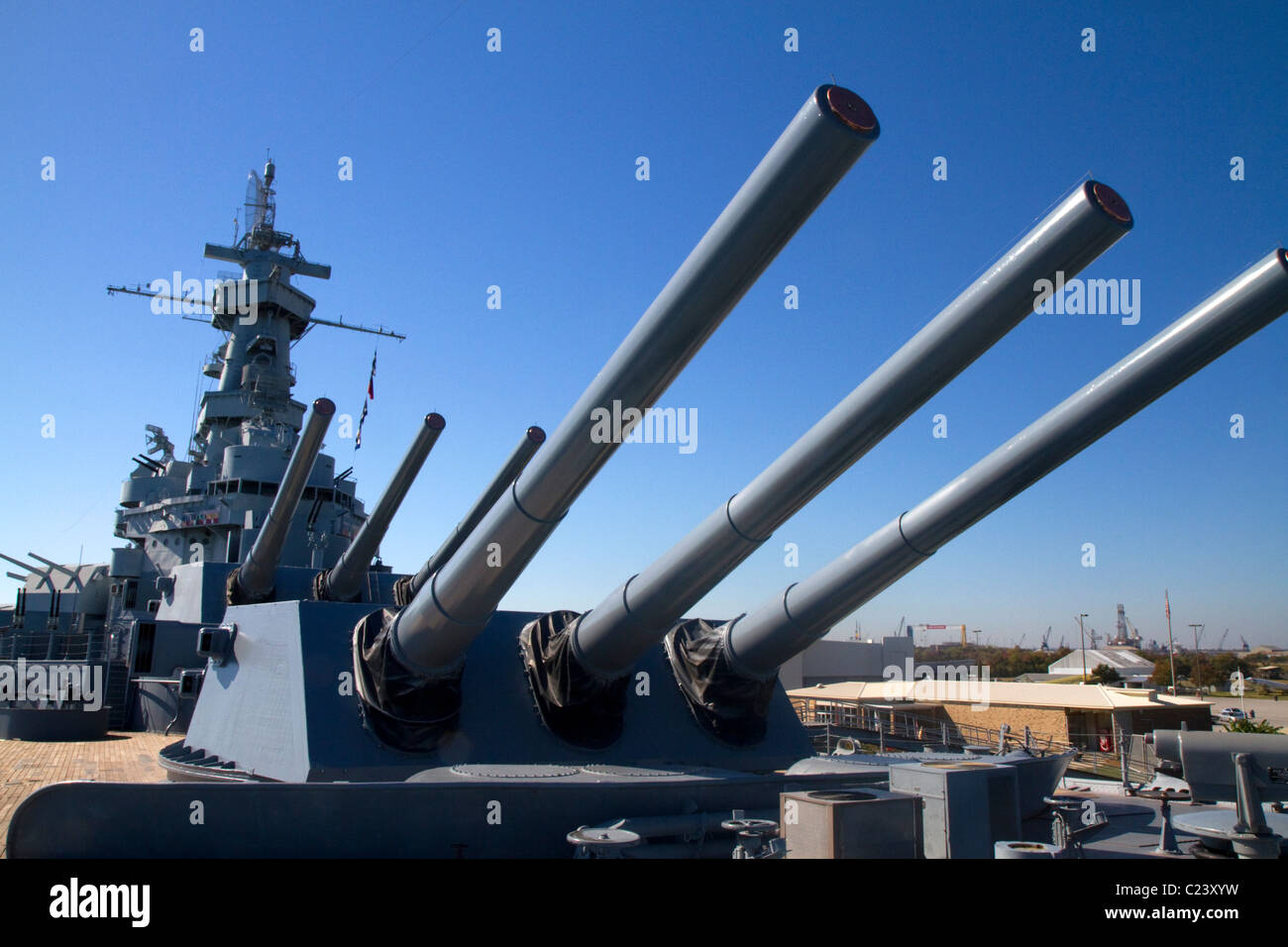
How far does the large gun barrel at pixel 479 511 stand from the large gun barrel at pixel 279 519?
1290 mm

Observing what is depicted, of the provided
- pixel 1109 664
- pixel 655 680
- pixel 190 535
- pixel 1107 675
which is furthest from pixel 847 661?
pixel 655 680

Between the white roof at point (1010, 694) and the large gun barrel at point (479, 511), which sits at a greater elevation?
the large gun barrel at point (479, 511)

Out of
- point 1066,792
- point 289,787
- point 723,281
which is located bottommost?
point 1066,792

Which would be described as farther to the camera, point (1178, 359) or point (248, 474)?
point (248, 474)

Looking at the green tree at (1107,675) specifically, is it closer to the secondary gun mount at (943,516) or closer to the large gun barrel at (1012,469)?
the secondary gun mount at (943,516)

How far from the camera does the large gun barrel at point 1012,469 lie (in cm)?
418

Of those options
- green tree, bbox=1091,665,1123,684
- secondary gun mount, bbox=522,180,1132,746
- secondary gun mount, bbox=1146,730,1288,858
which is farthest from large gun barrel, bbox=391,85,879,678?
green tree, bbox=1091,665,1123,684

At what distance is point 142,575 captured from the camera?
2214cm

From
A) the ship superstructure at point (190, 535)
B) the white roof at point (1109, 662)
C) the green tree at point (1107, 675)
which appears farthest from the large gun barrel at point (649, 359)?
the white roof at point (1109, 662)

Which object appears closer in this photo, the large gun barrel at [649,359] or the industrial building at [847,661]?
the large gun barrel at [649,359]
